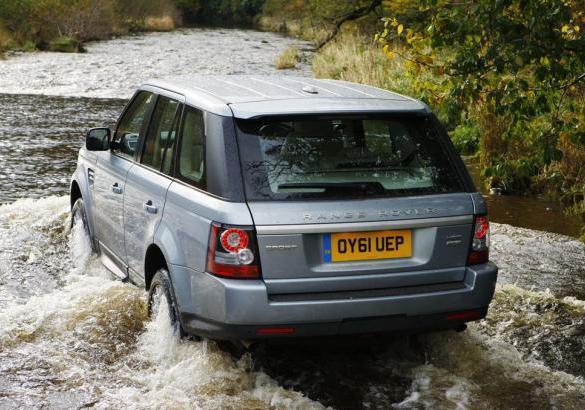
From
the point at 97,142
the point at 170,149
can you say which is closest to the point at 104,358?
the point at 170,149

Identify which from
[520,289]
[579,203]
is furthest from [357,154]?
[579,203]

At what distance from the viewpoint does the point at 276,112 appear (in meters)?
5.05

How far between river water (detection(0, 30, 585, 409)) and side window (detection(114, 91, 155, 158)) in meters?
1.03

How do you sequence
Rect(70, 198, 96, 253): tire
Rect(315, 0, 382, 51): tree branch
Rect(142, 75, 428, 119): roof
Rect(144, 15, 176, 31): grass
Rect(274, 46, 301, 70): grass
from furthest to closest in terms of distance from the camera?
Rect(144, 15, 176, 31): grass < Rect(274, 46, 301, 70): grass < Rect(315, 0, 382, 51): tree branch < Rect(70, 198, 96, 253): tire < Rect(142, 75, 428, 119): roof

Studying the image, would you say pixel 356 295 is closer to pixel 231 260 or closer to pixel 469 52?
pixel 231 260

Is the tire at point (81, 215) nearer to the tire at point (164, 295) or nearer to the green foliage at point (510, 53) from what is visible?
the tire at point (164, 295)

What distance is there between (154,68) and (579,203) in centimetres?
2358

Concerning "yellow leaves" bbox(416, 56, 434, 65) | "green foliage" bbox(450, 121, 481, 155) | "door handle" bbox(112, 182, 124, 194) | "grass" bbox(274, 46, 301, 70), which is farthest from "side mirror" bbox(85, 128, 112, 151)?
"grass" bbox(274, 46, 301, 70)

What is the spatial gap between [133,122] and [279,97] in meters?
1.82

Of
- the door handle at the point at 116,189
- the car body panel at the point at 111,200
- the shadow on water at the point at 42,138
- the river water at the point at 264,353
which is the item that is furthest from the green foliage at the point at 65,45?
the door handle at the point at 116,189

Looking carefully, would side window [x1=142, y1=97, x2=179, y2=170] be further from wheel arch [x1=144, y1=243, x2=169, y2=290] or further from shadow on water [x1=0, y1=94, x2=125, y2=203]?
shadow on water [x1=0, y1=94, x2=125, y2=203]

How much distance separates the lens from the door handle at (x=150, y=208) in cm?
568

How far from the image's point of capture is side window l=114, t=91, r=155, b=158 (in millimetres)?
6531

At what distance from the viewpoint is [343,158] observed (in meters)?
5.20
